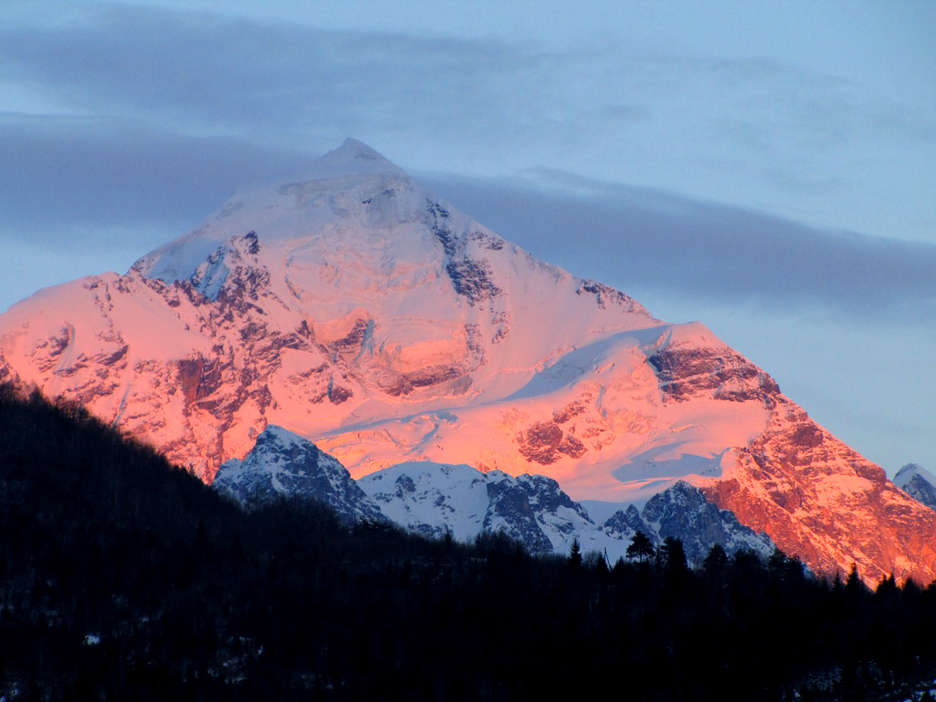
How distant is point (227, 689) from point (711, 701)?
150 feet

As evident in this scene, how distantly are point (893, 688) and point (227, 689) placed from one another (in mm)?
62353

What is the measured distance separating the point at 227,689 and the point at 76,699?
51.0ft

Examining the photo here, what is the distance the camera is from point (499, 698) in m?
199

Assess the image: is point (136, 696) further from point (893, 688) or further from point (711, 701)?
point (893, 688)

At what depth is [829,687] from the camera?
641 ft

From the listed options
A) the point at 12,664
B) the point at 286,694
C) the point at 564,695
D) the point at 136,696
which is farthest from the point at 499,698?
the point at 12,664

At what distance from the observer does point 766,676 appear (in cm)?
19775

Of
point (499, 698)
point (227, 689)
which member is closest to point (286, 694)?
point (227, 689)

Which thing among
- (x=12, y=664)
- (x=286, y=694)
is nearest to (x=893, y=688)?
(x=286, y=694)

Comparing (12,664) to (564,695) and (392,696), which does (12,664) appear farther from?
(564,695)

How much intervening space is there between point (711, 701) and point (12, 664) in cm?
6632

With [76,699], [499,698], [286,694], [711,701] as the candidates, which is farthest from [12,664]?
[711,701]

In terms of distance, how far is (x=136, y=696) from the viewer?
192 metres

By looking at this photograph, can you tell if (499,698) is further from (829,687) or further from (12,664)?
(12,664)
